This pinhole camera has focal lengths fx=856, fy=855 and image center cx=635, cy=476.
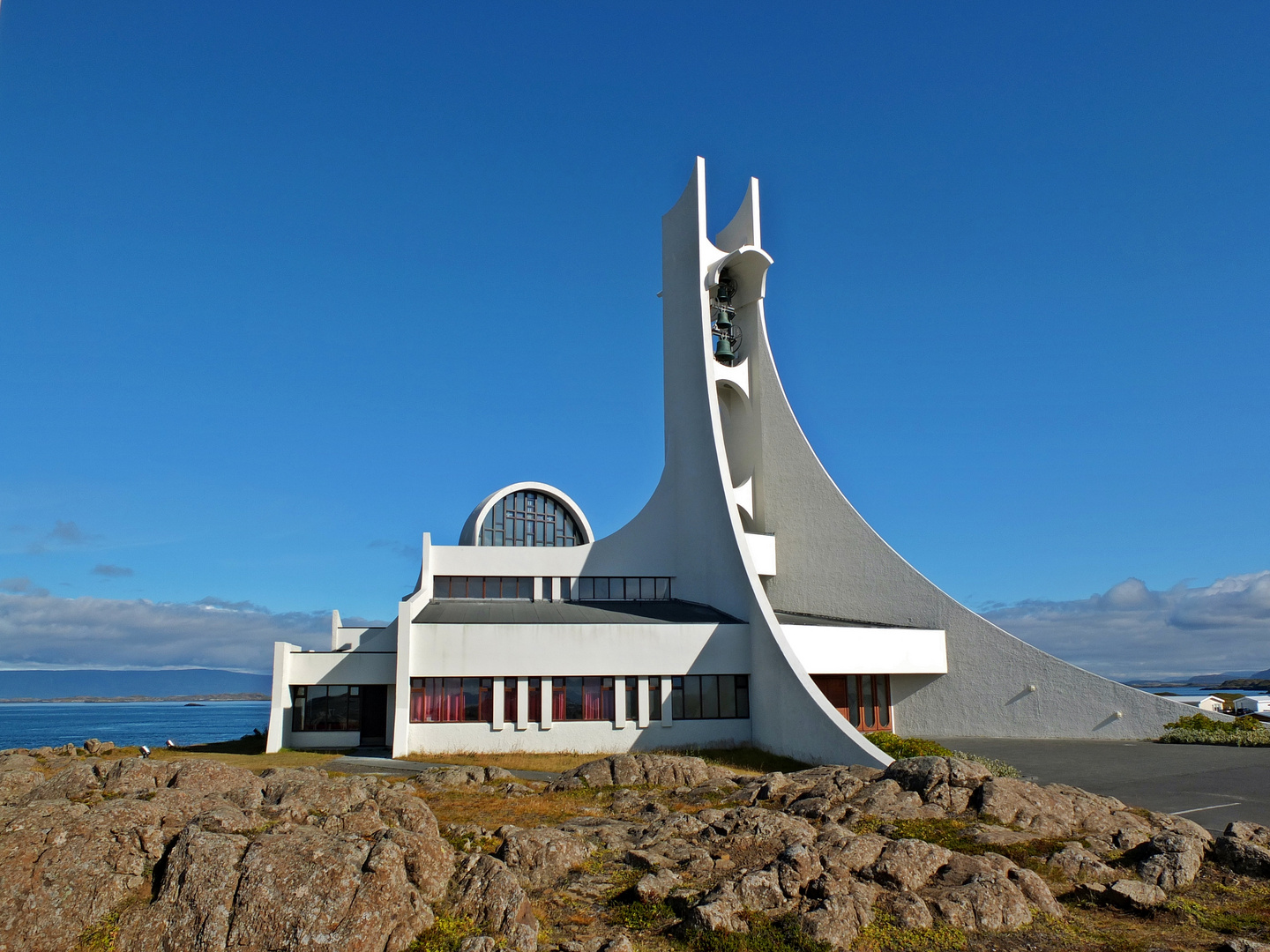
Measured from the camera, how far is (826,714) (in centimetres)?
1827

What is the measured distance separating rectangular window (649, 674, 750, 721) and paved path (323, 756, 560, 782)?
5.10 m

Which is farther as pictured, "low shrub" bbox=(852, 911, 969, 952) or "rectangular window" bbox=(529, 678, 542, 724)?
"rectangular window" bbox=(529, 678, 542, 724)

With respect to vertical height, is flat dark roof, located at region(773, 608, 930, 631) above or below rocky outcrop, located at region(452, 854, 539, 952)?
above

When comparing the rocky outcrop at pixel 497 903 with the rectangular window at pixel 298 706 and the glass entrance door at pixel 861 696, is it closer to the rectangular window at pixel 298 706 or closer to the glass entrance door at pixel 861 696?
the rectangular window at pixel 298 706

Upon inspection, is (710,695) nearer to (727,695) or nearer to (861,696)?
(727,695)

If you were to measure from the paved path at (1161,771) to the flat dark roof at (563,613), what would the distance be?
7756mm

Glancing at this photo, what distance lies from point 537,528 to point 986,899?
26338 millimetres

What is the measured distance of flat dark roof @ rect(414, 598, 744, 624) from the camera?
24047mm

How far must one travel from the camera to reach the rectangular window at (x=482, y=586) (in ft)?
95.5

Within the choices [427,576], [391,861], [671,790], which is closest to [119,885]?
[391,861]

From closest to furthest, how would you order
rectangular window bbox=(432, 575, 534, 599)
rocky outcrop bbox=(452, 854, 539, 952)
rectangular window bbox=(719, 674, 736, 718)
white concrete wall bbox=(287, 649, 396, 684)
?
rocky outcrop bbox=(452, 854, 539, 952), rectangular window bbox=(719, 674, 736, 718), white concrete wall bbox=(287, 649, 396, 684), rectangular window bbox=(432, 575, 534, 599)

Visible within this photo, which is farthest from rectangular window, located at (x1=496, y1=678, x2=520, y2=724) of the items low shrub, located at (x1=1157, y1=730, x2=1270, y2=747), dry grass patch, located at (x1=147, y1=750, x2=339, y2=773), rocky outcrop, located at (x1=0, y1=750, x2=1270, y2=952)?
low shrub, located at (x1=1157, y1=730, x2=1270, y2=747)

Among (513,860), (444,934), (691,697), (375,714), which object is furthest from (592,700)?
(444,934)

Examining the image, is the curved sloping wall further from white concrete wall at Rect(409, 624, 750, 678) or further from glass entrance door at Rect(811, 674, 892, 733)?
white concrete wall at Rect(409, 624, 750, 678)
